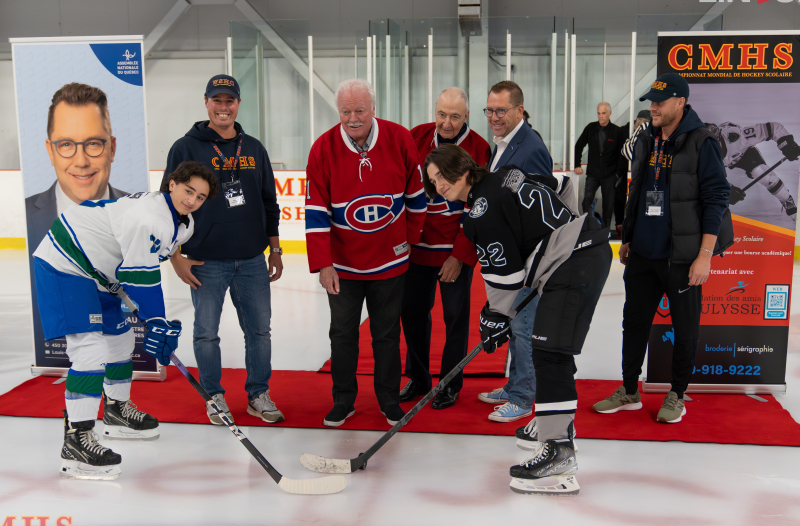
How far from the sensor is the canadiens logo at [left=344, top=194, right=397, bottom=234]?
266 centimetres

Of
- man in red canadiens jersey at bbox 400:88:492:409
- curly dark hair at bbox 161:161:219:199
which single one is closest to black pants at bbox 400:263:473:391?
man in red canadiens jersey at bbox 400:88:492:409

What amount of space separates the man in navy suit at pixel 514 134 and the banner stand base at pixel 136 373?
6.58ft

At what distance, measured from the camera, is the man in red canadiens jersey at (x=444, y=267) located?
2.87m

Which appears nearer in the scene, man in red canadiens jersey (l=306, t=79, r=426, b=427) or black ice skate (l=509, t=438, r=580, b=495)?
black ice skate (l=509, t=438, r=580, b=495)

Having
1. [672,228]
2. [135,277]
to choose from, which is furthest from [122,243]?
[672,228]

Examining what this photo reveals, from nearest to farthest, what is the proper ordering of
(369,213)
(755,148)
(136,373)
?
(369,213)
(755,148)
(136,373)

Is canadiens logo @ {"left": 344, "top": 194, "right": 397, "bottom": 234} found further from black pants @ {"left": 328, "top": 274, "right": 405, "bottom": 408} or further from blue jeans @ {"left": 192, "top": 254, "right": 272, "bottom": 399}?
blue jeans @ {"left": 192, "top": 254, "right": 272, "bottom": 399}

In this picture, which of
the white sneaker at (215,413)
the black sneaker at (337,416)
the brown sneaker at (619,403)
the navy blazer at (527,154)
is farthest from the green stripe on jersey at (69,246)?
the brown sneaker at (619,403)

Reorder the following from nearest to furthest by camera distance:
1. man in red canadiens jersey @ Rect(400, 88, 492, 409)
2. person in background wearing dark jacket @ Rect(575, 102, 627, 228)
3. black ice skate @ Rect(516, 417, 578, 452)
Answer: black ice skate @ Rect(516, 417, 578, 452) < man in red canadiens jersey @ Rect(400, 88, 492, 409) < person in background wearing dark jacket @ Rect(575, 102, 627, 228)

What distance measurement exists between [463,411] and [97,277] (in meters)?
1.62

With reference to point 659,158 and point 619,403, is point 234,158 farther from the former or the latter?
point 619,403

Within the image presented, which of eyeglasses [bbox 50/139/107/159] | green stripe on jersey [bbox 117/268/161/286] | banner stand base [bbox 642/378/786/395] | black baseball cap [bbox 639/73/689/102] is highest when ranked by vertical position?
black baseball cap [bbox 639/73/689/102]

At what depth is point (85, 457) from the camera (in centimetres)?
234

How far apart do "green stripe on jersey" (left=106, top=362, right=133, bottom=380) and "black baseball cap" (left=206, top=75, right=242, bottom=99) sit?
1166mm
